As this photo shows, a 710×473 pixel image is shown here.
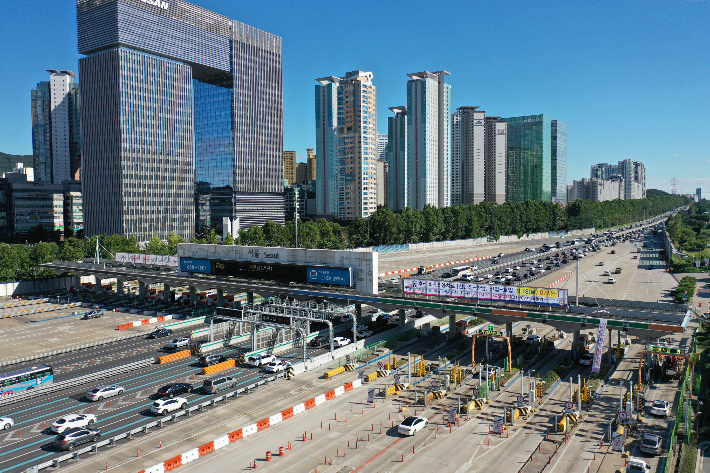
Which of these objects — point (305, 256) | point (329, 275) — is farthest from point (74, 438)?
point (305, 256)

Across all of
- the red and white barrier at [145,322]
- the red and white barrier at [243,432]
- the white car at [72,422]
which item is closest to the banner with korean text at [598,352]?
the red and white barrier at [243,432]

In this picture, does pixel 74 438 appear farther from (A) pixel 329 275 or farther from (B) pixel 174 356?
(A) pixel 329 275

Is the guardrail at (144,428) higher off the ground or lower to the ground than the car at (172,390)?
lower

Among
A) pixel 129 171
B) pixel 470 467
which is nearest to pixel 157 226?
pixel 129 171

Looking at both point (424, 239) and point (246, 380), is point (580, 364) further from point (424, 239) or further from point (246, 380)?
point (424, 239)

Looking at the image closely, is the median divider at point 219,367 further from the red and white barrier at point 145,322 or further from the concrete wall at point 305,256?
the red and white barrier at point 145,322

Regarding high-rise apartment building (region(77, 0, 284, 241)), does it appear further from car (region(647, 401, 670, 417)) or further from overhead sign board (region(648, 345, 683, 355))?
car (region(647, 401, 670, 417))

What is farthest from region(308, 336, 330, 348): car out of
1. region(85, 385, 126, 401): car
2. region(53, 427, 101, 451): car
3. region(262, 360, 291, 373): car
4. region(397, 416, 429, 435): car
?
region(53, 427, 101, 451): car
